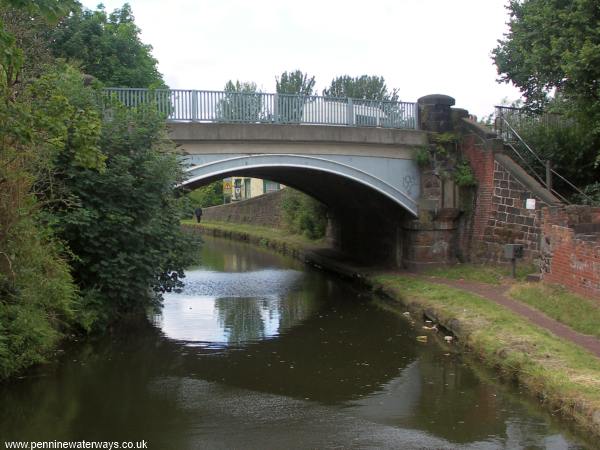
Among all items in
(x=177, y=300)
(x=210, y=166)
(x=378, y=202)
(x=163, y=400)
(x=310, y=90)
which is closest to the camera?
(x=163, y=400)

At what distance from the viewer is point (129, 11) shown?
90.5 feet

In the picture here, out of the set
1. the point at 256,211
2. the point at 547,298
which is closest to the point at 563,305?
the point at 547,298

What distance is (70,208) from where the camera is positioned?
34.4 feet

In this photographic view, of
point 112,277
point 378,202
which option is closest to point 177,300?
point 112,277

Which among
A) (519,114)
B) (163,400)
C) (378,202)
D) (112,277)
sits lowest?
(163,400)

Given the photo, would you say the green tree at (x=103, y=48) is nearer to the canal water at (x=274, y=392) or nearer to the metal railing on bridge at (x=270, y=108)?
the metal railing on bridge at (x=270, y=108)

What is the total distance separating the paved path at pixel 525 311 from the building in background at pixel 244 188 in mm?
33151

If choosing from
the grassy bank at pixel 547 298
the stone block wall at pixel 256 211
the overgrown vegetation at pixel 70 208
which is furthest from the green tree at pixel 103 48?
the grassy bank at pixel 547 298

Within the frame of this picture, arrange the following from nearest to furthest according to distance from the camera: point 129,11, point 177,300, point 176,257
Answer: point 176,257 → point 177,300 → point 129,11

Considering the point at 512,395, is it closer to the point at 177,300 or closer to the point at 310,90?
the point at 177,300

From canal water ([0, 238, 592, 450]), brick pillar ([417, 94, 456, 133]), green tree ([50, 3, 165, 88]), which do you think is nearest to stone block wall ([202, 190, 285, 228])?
green tree ([50, 3, 165, 88])

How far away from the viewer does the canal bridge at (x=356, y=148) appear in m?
14.3

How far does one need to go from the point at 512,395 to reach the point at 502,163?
26.8 ft

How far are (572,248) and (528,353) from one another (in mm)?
3544
